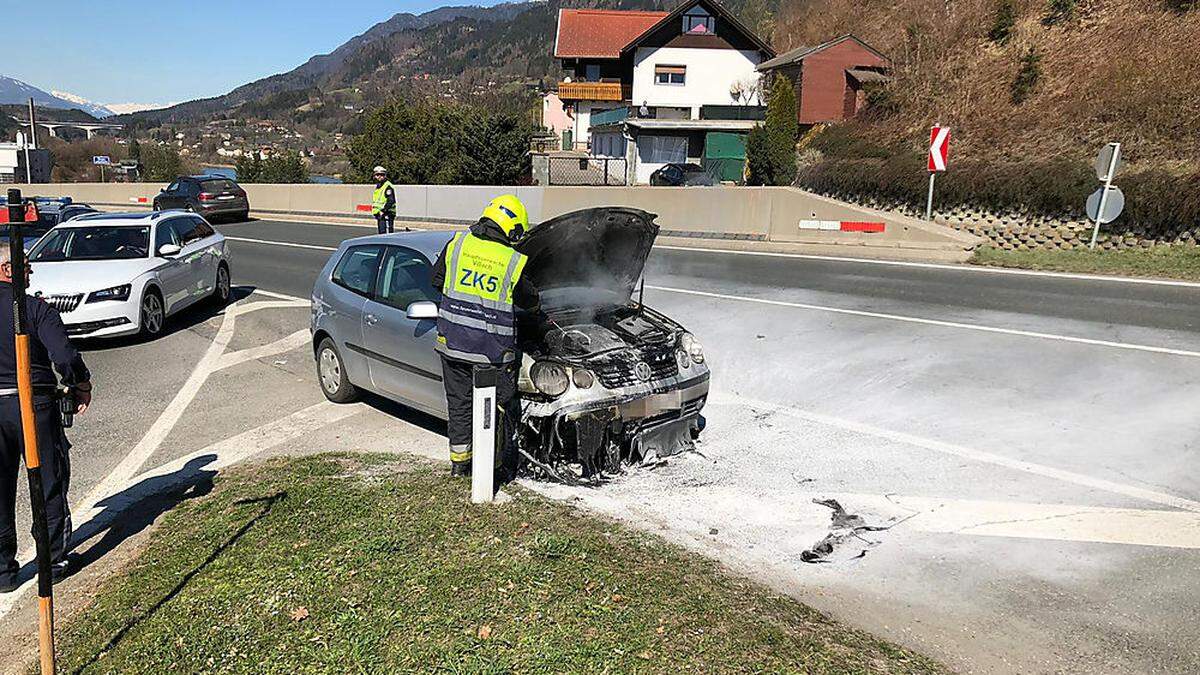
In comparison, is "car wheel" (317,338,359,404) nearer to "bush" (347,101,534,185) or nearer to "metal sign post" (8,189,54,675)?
"metal sign post" (8,189,54,675)

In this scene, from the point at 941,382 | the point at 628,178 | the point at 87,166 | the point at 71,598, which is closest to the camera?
the point at 71,598

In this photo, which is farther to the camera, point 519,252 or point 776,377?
point 776,377

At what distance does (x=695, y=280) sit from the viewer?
567 inches

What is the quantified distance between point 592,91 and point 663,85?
673cm

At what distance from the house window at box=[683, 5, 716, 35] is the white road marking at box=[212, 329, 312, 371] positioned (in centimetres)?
4767

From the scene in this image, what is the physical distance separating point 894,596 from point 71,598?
4.42 metres

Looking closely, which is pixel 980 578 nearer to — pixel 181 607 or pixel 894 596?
pixel 894 596

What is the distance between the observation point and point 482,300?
5.43m

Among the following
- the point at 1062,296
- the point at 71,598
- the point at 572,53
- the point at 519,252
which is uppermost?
the point at 572,53

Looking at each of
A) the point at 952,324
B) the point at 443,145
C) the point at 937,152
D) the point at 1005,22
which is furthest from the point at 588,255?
the point at 443,145

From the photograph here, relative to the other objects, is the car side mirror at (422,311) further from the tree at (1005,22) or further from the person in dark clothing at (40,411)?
the tree at (1005,22)

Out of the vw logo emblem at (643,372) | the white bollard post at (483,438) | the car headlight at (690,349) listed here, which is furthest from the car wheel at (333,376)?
the car headlight at (690,349)

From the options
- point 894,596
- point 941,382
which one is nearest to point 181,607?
point 894,596

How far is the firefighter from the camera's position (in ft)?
17.7
